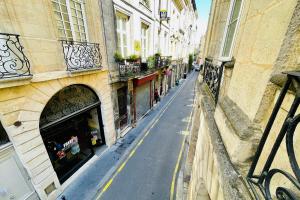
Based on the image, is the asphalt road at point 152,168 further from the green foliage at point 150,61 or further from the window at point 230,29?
the window at point 230,29

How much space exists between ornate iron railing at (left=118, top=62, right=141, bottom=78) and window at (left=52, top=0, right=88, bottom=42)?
2.40 m

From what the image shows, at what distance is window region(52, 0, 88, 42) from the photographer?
5.07 metres

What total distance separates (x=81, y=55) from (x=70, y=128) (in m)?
3.30

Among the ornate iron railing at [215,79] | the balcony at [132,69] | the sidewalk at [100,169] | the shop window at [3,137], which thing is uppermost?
the ornate iron railing at [215,79]

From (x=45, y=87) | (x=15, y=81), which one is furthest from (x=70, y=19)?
(x=15, y=81)

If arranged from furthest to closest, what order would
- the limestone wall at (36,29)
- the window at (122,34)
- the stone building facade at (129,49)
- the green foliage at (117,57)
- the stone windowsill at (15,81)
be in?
the window at (122,34) → the green foliage at (117,57) → the stone building facade at (129,49) → the limestone wall at (36,29) → the stone windowsill at (15,81)

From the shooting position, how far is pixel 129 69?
8.51 metres

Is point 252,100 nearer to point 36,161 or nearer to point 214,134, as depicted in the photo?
point 214,134

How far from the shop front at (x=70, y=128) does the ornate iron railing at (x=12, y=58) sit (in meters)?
1.57

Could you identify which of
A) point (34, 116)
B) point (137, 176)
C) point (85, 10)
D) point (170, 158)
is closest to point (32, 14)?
point (85, 10)

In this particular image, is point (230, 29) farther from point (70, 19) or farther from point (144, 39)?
point (144, 39)

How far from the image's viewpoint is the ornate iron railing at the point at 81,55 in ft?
17.1

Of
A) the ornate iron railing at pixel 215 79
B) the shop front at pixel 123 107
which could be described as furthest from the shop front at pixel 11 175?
the ornate iron railing at pixel 215 79

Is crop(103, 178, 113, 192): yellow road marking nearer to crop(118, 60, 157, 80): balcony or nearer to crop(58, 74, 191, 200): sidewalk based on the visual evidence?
crop(58, 74, 191, 200): sidewalk
